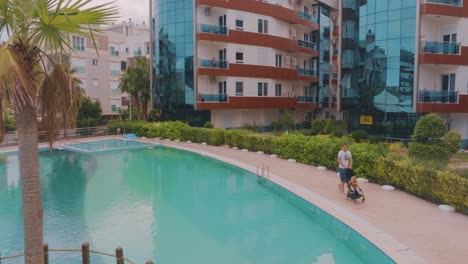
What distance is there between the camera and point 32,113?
4.88 meters

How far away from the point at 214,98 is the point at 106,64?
25.7 m

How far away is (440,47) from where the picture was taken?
26.1m

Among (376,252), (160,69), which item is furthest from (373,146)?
(160,69)

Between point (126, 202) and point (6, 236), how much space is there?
4.63 m

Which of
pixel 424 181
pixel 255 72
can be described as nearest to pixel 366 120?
pixel 255 72

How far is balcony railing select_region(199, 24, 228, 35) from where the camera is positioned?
3450cm

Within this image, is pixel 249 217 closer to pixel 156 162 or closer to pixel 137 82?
pixel 156 162

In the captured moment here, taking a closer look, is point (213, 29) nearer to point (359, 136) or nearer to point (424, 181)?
point (359, 136)

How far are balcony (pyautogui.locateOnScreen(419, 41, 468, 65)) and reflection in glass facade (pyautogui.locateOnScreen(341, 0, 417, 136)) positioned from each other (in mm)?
771

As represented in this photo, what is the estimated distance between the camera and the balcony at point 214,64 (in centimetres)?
3466

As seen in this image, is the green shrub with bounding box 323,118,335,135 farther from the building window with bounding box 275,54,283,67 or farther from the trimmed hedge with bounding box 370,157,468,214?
the trimmed hedge with bounding box 370,157,468,214

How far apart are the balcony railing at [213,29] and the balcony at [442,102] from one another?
17.6 m

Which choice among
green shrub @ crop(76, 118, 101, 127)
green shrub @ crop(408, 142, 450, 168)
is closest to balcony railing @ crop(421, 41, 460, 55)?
green shrub @ crop(408, 142, 450, 168)

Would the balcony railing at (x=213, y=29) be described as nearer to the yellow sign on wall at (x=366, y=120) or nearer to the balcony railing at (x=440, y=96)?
the yellow sign on wall at (x=366, y=120)
